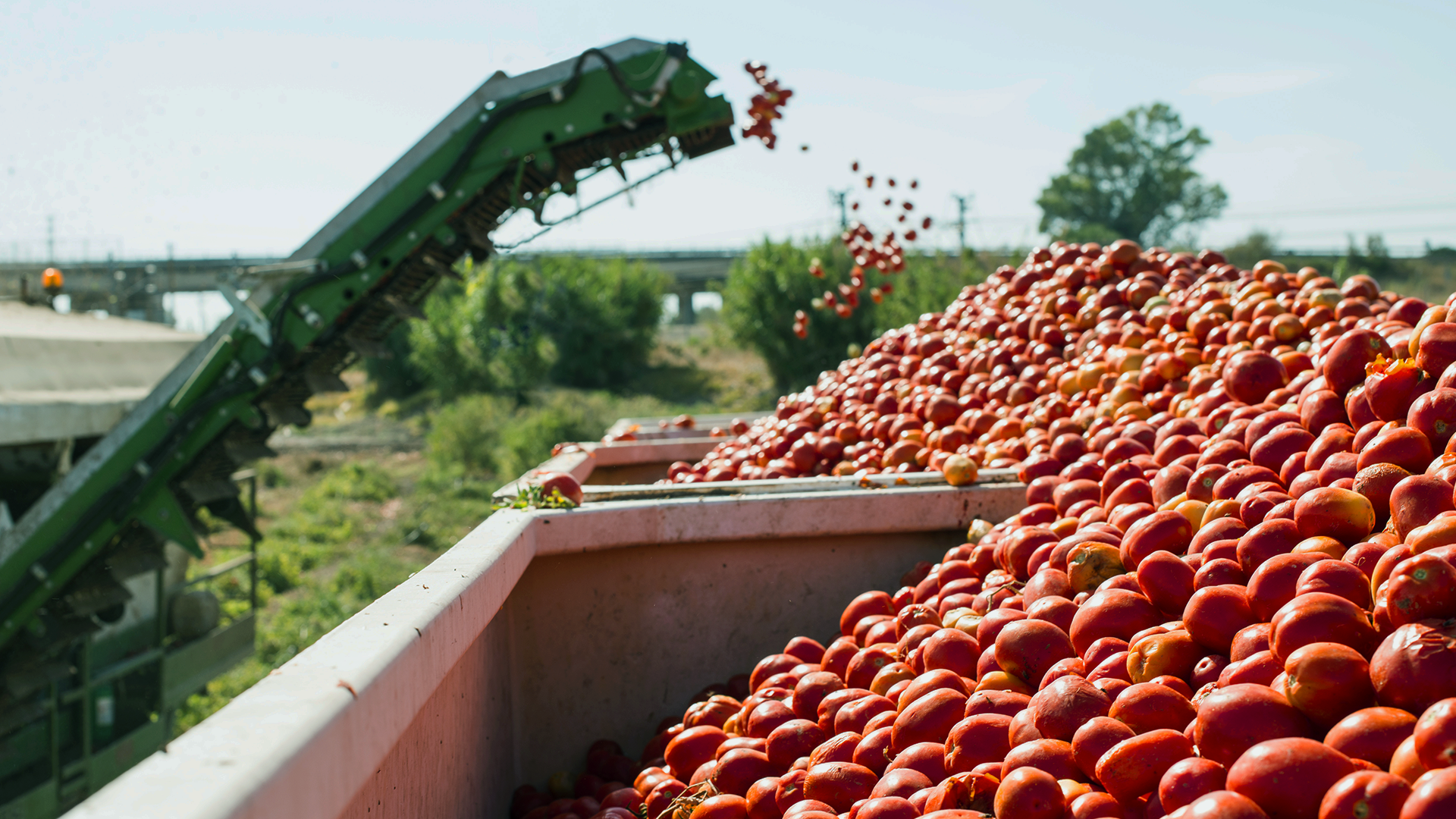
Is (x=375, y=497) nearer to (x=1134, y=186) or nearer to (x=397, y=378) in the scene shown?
(x=397, y=378)

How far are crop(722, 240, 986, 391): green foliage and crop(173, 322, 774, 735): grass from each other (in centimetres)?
178

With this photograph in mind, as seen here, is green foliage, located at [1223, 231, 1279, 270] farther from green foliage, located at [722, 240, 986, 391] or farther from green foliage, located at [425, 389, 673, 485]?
green foliage, located at [425, 389, 673, 485]

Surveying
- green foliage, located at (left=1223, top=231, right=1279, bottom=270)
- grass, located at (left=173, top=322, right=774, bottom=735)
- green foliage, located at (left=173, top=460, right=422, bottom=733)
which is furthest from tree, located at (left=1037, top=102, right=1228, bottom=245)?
green foliage, located at (left=173, top=460, right=422, bottom=733)

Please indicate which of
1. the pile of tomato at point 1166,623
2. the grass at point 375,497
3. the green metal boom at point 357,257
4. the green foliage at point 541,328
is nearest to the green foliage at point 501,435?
the grass at point 375,497

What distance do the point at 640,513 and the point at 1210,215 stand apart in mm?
59180

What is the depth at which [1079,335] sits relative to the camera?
14.8ft

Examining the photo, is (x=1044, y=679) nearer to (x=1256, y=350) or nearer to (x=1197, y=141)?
(x=1256, y=350)

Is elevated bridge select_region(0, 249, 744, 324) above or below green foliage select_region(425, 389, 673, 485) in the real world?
above

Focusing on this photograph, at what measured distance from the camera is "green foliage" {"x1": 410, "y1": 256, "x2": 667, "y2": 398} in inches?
1179

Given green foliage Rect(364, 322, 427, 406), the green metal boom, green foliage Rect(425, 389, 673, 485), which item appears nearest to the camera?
the green metal boom

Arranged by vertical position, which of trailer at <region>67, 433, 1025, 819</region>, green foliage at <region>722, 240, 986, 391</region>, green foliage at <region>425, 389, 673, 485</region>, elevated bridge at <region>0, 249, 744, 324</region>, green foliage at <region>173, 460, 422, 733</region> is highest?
elevated bridge at <region>0, 249, 744, 324</region>

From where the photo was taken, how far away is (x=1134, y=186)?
54375 millimetres

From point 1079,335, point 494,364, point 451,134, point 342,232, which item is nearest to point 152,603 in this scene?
point 342,232

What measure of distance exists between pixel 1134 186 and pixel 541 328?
127ft
